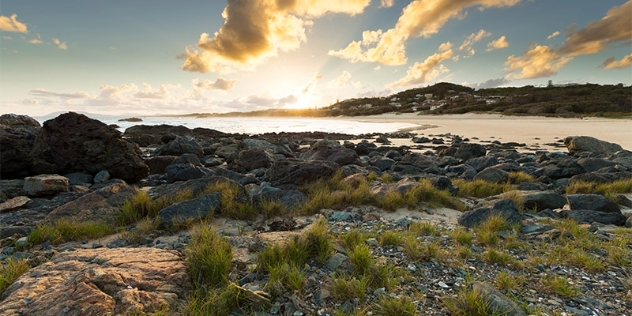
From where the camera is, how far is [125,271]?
3.36 meters

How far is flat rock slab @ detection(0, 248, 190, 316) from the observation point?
2.73m

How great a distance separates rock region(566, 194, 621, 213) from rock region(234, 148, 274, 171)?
1046 cm

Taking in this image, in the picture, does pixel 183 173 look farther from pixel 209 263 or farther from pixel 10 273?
pixel 209 263

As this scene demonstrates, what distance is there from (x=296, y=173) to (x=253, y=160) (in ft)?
15.7

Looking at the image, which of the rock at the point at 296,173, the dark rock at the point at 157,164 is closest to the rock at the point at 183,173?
the dark rock at the point at 157,164

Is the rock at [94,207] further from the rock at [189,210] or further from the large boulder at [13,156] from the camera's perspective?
the large boulder at [13,156]

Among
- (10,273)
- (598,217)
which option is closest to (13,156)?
(10,273)

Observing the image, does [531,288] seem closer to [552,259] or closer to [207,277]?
[552,259]

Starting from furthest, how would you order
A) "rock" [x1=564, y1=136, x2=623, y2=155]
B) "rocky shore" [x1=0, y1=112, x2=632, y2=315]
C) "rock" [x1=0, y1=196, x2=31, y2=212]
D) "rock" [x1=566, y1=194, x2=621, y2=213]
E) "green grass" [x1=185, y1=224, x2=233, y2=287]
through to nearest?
"rock" [x1=564, y1=136, x2=623, y2=155] < "rock" [x1=0, y1=196, x2=31, y2=212] < "rock" [x1=566, y1=194, x2=621, y2=213] < "green grass" [x1=185, y1=224, x2=233, y2=287] < "rocky shore" [x1=0, y1=112, x2=632, y2=315]

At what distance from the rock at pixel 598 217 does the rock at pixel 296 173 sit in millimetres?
6066

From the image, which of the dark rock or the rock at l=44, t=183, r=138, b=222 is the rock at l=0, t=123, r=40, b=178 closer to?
the dark rock

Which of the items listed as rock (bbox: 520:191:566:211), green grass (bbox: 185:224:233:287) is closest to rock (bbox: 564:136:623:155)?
rock (bbox: 520:191:566:211)

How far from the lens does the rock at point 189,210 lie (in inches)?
221

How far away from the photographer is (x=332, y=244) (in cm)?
441
